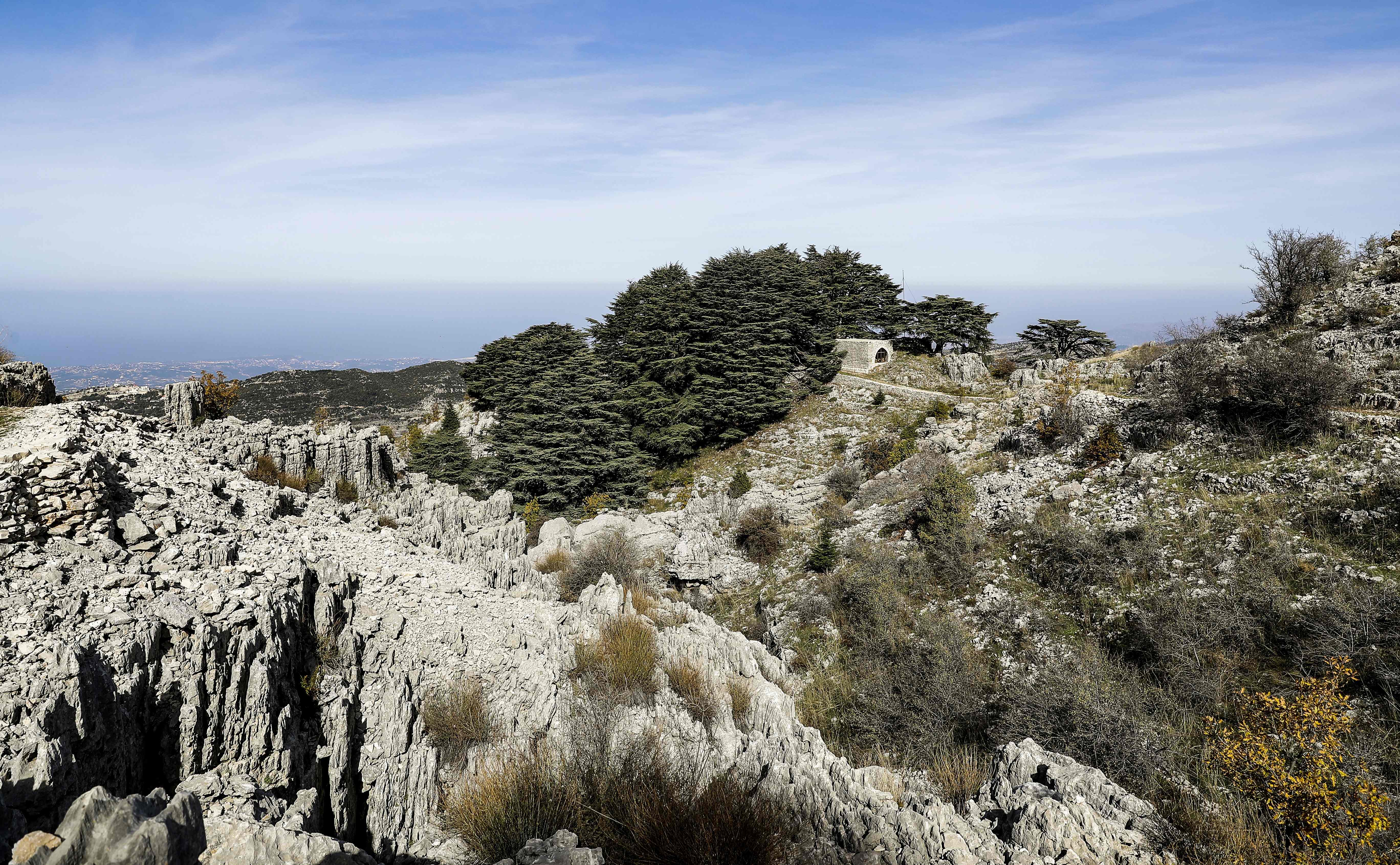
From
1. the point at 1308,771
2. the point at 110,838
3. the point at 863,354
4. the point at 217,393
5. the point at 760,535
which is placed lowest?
the point at 760,535

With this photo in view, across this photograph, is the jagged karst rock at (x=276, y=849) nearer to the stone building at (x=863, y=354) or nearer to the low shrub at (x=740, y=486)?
the low shrub at (x=740, y=486)

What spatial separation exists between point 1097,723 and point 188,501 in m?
12.2

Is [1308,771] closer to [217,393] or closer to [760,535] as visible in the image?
[760,535]

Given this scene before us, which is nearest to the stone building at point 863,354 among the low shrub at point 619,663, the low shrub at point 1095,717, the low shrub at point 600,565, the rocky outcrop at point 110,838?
the low shrub at point 600,565

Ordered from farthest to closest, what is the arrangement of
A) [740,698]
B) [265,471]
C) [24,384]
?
[265,471] < [24,384] < [740,698]

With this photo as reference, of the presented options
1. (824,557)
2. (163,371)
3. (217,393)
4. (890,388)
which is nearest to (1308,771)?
(824,557)

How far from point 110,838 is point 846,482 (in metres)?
20.3

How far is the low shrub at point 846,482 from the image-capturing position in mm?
21375

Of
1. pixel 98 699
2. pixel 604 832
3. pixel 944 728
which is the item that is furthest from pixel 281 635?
pixel 944 728

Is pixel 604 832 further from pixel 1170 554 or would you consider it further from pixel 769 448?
pixel 769 448

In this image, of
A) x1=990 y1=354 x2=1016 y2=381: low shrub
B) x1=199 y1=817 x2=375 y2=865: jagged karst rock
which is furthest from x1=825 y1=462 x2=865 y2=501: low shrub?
x1=199 y1=817 x2=375 y2=865: jagged karst rock

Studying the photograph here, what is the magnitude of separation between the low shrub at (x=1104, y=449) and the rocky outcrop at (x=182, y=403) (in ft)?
69.1

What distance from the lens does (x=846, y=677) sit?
11.1m

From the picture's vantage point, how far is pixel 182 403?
1315cm
